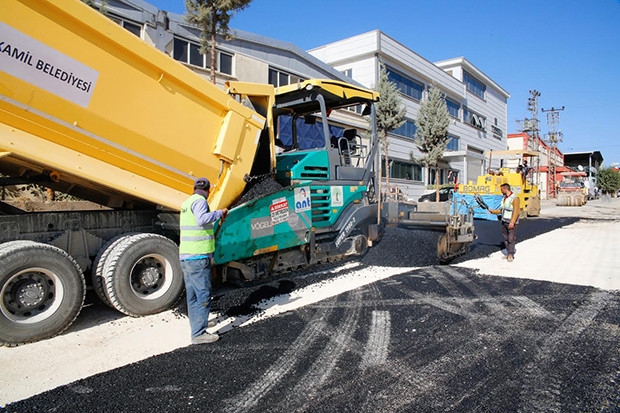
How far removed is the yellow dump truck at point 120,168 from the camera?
137 inches

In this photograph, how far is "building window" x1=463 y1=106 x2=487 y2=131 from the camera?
35.7 m

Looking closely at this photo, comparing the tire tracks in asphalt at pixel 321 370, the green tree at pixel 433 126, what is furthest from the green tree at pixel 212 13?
the green tree at pixel 433 126

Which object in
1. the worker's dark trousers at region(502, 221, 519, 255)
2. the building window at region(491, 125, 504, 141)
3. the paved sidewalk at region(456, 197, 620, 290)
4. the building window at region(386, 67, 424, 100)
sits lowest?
the paved sidewalk at region(456, 197, 620, 290)

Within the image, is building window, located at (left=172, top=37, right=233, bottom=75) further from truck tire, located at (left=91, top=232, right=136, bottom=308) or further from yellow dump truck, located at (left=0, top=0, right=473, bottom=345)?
truck tire, located at (left=91, top=232, right=136, bottom=308)

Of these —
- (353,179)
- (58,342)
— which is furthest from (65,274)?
(353,179)

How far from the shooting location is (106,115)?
12.6 feet

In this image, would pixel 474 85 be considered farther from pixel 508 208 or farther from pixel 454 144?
pixel 508 208

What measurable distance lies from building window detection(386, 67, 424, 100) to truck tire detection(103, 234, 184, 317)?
23.2m

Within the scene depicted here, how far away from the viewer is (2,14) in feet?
10.5

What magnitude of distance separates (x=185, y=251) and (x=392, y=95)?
16923 millimetres

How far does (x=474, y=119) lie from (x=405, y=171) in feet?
48.6

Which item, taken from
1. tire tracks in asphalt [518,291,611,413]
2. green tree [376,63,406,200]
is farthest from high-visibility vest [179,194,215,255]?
green tree [376,63,406,200]

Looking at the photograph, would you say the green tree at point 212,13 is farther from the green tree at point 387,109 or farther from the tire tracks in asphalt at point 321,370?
the green tree at point 387,109

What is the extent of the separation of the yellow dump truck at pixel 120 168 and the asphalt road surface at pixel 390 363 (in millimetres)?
996
